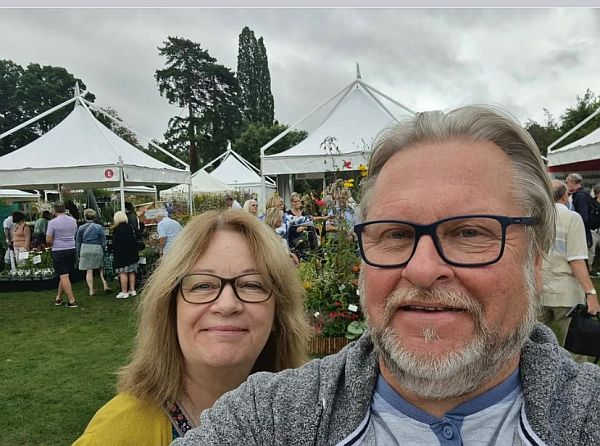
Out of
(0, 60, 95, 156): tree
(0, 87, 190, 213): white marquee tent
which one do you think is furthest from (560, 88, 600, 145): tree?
(0, 60, 95, 156): tree

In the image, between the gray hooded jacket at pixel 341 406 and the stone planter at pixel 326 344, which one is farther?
the stone planter at pixel 326 344

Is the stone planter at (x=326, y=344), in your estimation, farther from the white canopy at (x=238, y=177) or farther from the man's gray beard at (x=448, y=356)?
the white canopy at (x=238, y=177)

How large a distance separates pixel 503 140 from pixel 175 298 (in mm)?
1103

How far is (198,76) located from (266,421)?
45.8 meters

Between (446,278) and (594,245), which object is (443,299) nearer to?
(446,278)

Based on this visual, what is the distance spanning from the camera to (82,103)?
10.9 meters

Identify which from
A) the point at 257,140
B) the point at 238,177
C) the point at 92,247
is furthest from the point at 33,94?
the point at 92,247

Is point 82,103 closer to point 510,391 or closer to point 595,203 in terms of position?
point 595,203

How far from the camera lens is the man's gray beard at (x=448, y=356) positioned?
1.06 m

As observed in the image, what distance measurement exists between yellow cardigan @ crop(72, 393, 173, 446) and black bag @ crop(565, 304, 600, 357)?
9.70 ft

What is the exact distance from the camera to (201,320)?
156cm

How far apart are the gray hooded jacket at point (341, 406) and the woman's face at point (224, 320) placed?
1.12 ft

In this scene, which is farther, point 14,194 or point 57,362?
point 14,194

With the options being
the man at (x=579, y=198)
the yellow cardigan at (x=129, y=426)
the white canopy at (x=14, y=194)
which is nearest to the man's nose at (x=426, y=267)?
the yellow cardigan at (x=129, y=426)
